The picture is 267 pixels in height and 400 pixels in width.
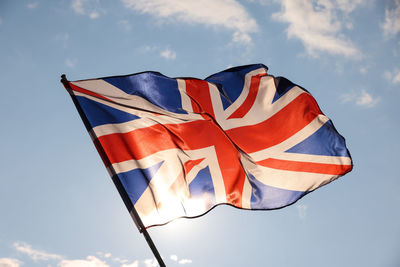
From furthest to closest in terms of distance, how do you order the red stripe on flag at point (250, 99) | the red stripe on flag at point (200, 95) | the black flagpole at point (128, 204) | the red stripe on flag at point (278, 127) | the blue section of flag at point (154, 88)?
the red stripe on flag at point (250, 99) < the red stripe on flag at point (278, 127) < the red stripe on flag at point (200, 95) < the blue section of flag at point (154, 88) < the black flagpole at point (128, 204)

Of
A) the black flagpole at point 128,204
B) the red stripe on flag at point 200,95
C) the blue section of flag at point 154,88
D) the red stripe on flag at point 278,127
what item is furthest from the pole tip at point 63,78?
the red stripe on flag at point 278,127

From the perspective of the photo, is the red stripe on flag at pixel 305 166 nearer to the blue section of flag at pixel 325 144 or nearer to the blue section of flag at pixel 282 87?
the blue section of flag at pixel 325 144

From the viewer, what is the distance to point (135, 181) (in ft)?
20.6

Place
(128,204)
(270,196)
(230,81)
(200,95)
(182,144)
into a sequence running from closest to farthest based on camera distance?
1. (128,204)
2. (182,144)
3. (270,196)
4. (200,95)
5. (230,81)

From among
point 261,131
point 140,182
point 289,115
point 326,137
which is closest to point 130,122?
point 140,182

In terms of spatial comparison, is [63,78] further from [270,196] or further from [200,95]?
[270,196]

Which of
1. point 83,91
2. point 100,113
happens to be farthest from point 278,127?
point 83,91

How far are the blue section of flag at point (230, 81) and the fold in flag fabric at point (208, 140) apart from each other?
25 millimetres

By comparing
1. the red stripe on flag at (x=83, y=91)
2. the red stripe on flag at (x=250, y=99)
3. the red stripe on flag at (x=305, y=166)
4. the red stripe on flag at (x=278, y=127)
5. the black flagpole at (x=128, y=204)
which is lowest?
the black flagpole at (x=128, y=204)

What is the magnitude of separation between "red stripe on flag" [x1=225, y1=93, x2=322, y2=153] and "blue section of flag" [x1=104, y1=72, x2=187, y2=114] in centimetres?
150

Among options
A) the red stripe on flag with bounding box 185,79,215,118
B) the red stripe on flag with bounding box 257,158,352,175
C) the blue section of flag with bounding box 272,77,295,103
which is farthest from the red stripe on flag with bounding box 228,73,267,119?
the red stripe on flag with bounding box 257,158,352,175

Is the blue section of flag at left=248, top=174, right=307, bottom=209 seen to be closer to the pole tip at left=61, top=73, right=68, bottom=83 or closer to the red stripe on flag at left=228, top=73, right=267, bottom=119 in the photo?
the red stripe on flag at left=228, top=73, right=267, bottom=119

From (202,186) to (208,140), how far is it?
1.16m

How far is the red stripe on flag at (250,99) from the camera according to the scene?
8.64 m
